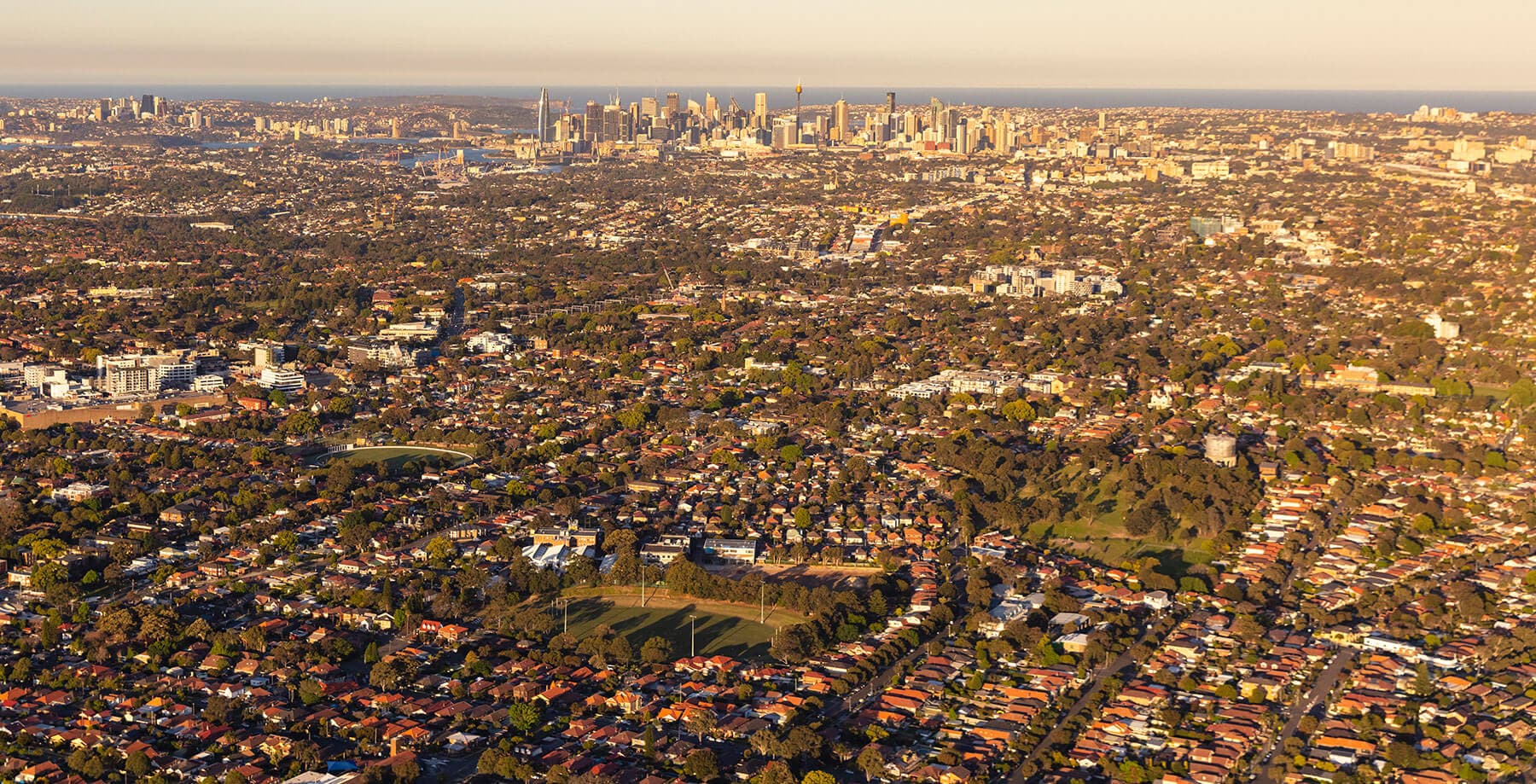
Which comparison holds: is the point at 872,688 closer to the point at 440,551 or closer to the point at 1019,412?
the point at 440,551

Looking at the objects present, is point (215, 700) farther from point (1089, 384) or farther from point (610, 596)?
point (1089, 384)

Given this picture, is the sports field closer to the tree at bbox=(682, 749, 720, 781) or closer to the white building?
the tree at bbox=(682, 749, 720, 781)

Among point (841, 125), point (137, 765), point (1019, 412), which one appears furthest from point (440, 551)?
point (841, 125)

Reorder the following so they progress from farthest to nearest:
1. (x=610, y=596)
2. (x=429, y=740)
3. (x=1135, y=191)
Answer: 1. (x=1135, y=191)
2. (x=610, y=596)
3. (x=429, y=740)

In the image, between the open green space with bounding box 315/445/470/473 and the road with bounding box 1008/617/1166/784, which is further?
the open green space with bounding box 315/445/470/473

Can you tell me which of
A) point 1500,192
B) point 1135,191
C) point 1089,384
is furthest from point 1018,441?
point 1135,191

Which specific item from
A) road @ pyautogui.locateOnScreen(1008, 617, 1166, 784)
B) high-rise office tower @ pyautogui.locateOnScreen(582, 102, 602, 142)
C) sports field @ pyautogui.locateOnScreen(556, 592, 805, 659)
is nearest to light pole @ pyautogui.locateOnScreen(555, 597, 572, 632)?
sports field @ pyautogui.locateOnScreen(556, 592, 805, 659)

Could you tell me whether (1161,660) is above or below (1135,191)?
below
